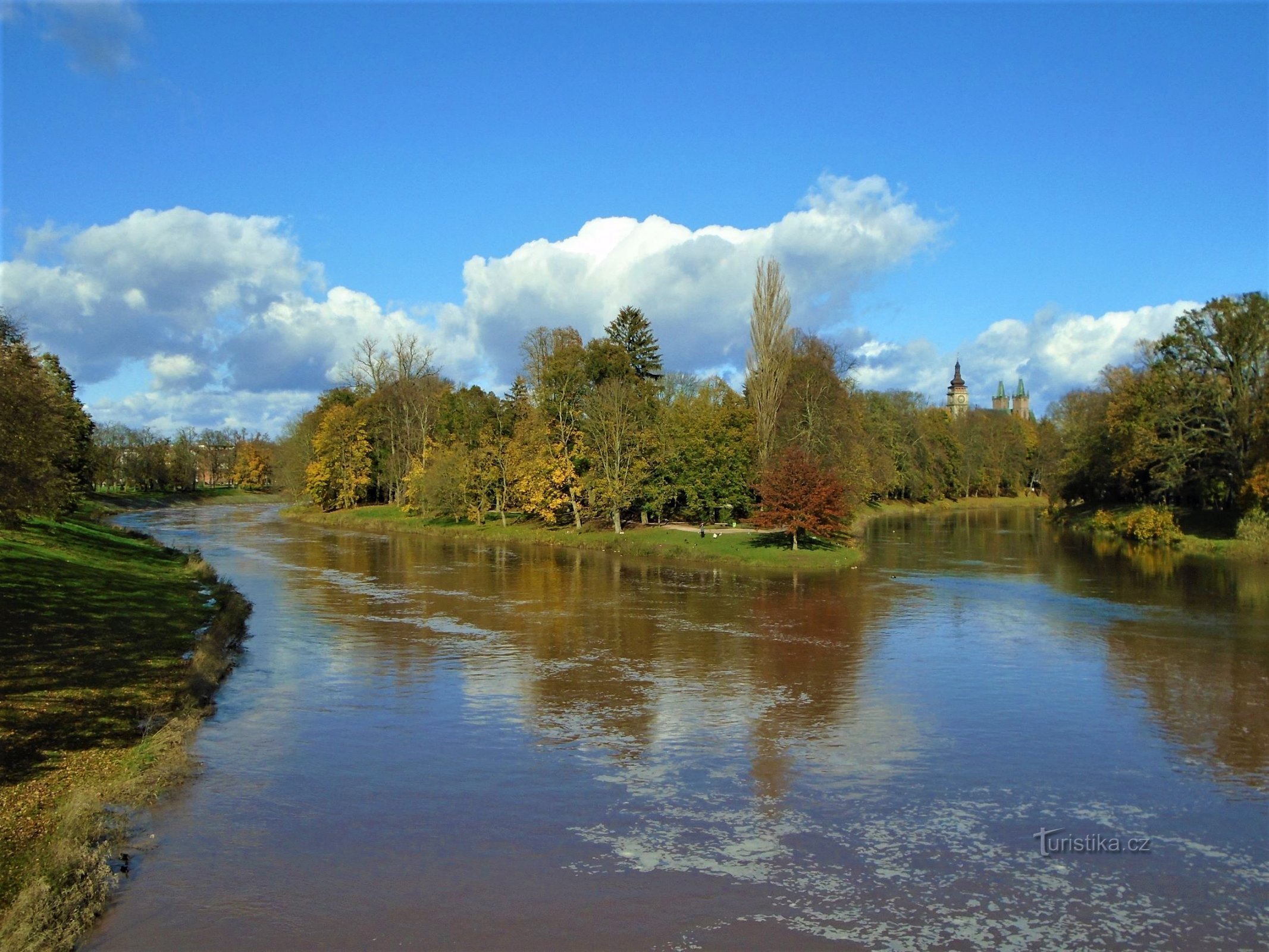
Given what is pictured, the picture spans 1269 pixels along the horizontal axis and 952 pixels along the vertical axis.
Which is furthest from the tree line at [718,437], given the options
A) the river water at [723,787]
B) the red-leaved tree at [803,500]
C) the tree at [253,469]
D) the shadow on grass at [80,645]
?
the tree at [253,469]

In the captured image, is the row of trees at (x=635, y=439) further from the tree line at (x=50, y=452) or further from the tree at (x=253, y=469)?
the tree at (x=253, y=469)

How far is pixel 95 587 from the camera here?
83.8ft

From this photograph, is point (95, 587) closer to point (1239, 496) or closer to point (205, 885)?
point (205, 885)

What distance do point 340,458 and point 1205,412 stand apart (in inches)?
2485

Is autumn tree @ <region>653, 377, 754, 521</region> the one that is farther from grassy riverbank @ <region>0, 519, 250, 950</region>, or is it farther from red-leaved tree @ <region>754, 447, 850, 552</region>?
grassy riverbank @ <region>0, 519, 250, 950</region>

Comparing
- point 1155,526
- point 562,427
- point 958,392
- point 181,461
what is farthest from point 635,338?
point 958,392

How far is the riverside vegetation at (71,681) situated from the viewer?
32.4 feet

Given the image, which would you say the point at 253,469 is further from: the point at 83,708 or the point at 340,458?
the point at 83,708

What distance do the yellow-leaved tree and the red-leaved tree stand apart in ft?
144

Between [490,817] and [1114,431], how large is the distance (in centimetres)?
5547

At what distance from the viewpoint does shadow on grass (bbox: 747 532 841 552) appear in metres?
44.2

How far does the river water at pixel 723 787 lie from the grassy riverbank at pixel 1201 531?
1867 cm

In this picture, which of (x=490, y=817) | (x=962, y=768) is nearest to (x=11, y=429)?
(x=490, y=817)

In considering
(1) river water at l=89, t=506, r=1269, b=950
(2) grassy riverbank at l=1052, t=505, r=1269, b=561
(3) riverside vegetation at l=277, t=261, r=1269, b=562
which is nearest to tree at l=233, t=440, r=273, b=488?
(3) riverside vegetation at l=277, t=261, r=1269, b=562
